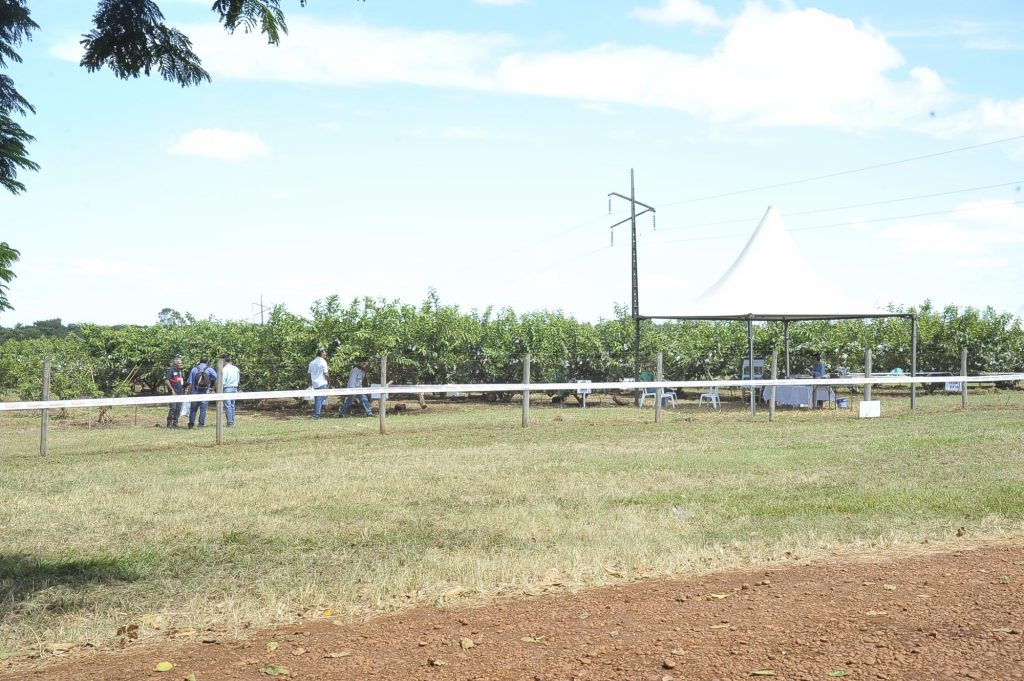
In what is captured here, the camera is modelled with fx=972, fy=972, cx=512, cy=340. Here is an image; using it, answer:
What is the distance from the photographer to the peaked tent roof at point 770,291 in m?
22.8

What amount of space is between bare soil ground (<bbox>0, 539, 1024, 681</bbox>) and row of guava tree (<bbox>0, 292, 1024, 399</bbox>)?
20.1 m

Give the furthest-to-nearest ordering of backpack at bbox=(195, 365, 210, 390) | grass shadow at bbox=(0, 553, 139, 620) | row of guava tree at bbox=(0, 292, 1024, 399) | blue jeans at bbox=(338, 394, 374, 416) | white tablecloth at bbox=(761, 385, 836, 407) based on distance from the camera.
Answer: row of guava tree at bbox=(0, 292, 1024, 399) < white tablecloth at bbox=(761, 385, 836, 407) < blue jeans at bbox=(338, 394, 374, 416) < backpack at bbox=(195, 365, 210, 390) < grass shadow at bbox=(0, 553, 139, 620)

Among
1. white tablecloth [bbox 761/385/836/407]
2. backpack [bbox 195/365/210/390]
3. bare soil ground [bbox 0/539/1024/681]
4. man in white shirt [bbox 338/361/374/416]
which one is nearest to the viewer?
bare soil ground [bbox 0/539/1024/681]

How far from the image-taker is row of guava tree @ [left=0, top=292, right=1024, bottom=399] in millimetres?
26844

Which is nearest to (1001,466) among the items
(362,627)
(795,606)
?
(795,606)

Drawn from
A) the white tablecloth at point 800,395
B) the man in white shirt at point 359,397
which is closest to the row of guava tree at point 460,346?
the man in white shirt at point 359,397

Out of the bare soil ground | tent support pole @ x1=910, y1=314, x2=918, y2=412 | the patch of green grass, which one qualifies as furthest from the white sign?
the bare soil ground

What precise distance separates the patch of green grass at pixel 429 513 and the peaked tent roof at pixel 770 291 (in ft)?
20.7

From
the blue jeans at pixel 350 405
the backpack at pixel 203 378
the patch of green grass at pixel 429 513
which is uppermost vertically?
the backpack at pixel 203 378

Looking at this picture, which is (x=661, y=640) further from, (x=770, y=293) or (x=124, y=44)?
(x=770, y=293)

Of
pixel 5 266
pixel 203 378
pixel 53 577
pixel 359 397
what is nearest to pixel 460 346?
pixel 359 397

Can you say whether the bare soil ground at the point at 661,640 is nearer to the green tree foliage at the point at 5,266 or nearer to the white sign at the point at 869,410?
the green tree foliage at the point at 5,266

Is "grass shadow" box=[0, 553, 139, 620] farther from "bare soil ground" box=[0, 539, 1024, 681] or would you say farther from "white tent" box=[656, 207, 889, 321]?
"white tent" box=[656, 207, 889, 321]

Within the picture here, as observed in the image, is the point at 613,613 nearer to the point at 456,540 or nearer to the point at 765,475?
the point at 456,540
